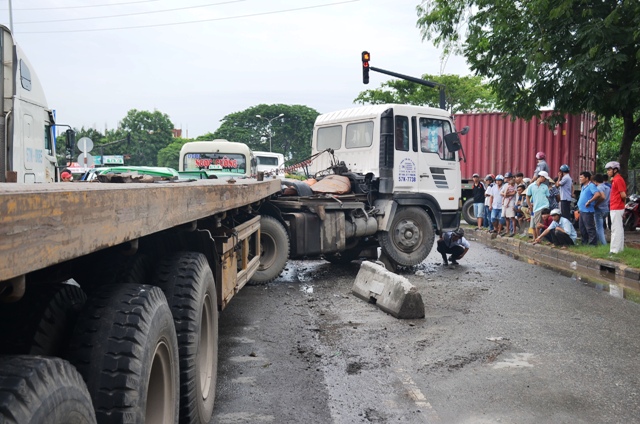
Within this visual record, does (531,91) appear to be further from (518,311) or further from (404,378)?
(404,378)

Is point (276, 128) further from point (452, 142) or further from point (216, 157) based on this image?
point (452, 142)

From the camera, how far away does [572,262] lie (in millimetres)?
12812

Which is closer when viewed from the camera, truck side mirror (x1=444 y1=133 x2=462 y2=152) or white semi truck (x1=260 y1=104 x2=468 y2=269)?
white semi truck (x1=260 y1=104 x2=468 y2=269)

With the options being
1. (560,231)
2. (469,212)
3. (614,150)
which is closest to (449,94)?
(614,150)

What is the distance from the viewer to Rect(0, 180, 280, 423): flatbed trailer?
5.16ft

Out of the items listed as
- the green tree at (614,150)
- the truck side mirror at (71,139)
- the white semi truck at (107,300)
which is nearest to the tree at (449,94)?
the green tree at (614,150)

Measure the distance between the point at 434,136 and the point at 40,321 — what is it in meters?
9.74

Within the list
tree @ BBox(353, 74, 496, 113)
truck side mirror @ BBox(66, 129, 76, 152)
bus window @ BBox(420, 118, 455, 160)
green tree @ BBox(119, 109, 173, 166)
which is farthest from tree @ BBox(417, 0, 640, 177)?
green tree @ BBox(119, 109, 173, 166)

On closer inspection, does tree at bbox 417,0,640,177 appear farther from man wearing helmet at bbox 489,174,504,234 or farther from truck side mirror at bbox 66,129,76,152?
truck side mirror at bbox 66,129,76,152

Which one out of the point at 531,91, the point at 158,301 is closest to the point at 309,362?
the point at 158,301

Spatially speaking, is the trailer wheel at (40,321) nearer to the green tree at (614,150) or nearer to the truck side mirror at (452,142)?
the truck side mirror at (452,142)

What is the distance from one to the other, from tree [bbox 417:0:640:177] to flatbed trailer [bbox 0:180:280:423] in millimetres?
10003

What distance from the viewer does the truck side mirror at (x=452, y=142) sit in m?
A: 11.5

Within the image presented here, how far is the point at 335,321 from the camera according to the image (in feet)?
23.9
